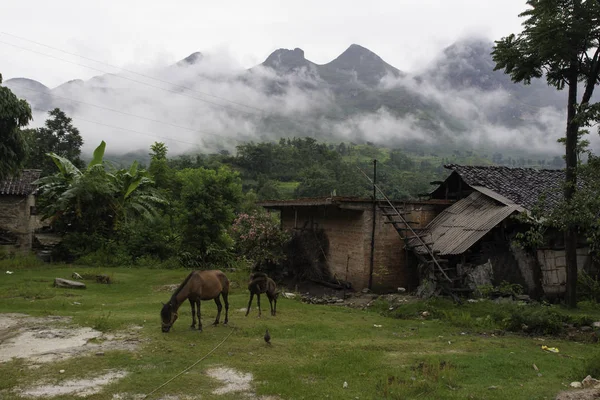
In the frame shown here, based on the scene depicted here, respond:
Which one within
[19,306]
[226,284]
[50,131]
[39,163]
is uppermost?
[50,131]

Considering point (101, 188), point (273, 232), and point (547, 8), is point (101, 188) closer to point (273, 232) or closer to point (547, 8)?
point (273, 232)

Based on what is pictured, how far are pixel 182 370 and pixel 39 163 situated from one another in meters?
36.6

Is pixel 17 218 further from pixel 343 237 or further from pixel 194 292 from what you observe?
pixel 194 292

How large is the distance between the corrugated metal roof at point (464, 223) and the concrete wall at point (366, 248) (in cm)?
76

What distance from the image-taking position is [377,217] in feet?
53.1

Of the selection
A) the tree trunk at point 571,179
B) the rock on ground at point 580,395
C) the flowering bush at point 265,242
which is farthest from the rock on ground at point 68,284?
the tree trunk at point 571,179

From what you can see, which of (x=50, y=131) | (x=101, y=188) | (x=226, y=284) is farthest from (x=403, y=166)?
(x=226, y=284)

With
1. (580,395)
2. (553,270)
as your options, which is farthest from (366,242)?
(580,395)

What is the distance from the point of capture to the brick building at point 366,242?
16.0 meters

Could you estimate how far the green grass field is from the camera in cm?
670

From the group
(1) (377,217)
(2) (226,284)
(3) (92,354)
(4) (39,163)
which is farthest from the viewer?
(4) (39,163)

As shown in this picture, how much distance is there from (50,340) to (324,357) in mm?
5404

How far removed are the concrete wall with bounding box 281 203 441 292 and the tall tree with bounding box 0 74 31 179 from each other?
13.1 metres

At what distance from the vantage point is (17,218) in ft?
83.5
